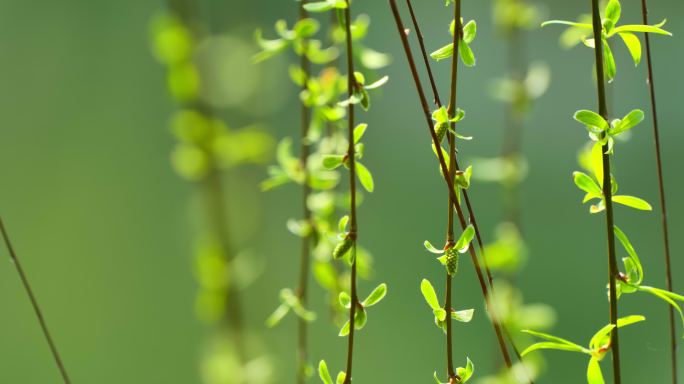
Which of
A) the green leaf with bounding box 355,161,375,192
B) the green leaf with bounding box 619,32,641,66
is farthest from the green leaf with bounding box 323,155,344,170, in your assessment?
the green leaf with bounding box 619,32,641,66

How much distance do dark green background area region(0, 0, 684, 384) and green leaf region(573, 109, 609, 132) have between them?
116 cm

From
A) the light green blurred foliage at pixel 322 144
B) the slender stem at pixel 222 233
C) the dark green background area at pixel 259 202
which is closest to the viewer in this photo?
the light green blurred foliage at pixel 322 144

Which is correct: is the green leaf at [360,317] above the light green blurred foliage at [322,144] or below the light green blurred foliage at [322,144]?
below

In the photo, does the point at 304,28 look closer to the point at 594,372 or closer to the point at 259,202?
the point at 594,372

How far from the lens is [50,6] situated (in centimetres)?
172

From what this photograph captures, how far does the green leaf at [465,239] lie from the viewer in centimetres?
28

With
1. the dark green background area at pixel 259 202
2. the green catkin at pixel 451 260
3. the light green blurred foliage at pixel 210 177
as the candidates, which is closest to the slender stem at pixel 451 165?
the green catkin at pixel 451 260

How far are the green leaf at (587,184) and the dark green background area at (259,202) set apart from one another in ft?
3.74

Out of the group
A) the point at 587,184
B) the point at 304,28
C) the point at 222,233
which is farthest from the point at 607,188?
the point at 222,233

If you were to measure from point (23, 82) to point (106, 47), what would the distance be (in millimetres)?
177

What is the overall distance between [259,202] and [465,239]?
122cm

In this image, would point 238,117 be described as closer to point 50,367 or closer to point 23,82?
→ point 50,367

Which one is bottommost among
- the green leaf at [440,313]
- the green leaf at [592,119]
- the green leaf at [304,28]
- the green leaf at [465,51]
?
the green leaf at [440,313]

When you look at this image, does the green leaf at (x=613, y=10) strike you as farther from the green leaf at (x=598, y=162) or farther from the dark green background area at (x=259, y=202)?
the dark green background area at (x=259, y=202)
